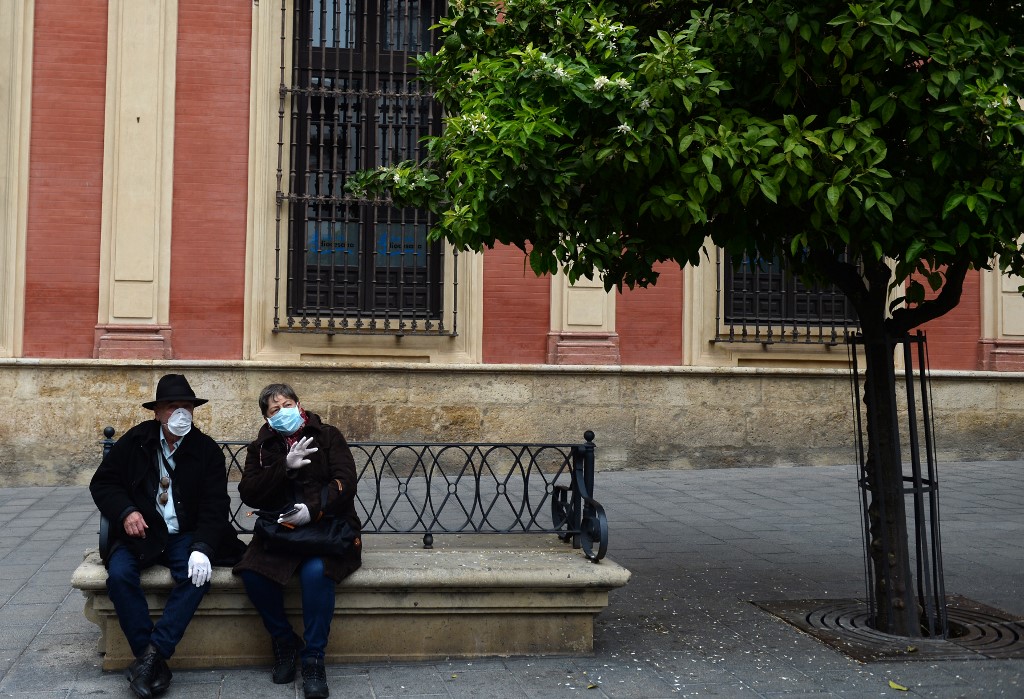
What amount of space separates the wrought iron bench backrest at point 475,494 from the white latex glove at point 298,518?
1.85 ft

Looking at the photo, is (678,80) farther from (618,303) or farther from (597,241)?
(618,303)

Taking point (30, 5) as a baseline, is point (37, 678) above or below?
below

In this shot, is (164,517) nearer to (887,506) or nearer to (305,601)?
(305,601)

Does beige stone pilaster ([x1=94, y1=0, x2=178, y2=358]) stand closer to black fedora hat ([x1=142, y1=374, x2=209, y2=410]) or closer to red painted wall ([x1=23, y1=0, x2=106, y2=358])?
red painted wall ([x1=23, y1=0, x2=106, y2=358])

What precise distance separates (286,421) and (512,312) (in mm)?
7782

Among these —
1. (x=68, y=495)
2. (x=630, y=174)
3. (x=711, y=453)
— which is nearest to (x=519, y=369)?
(x=711, y=453)

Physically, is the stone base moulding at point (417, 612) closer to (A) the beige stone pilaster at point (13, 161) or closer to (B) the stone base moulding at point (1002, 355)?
(A) the beige stone pilaster at point (13, 161)

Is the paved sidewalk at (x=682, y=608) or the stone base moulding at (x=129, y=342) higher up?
the stone base moulding at (x=129, y=342)

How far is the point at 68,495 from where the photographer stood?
35.6ft

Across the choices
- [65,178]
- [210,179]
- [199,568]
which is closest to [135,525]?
[199,568]

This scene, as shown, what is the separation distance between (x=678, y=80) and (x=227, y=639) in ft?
10.8

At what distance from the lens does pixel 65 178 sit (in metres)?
11.8

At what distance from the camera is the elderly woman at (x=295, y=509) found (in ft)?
16.1

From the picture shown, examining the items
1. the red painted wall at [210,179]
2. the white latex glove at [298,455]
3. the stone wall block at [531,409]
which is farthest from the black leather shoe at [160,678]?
the red painted wall at [210,179]
